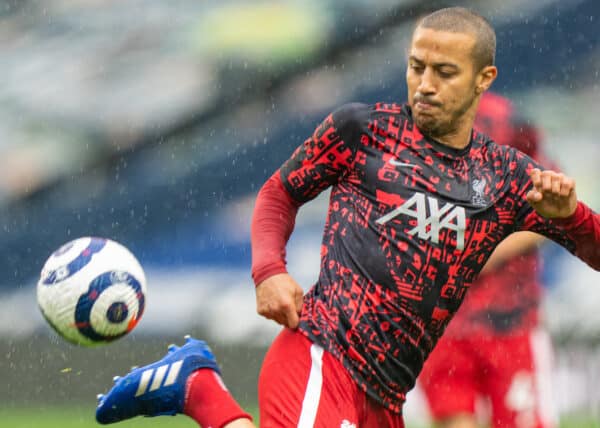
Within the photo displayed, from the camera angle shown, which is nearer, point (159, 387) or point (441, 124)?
point (441, 124)

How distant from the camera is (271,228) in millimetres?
3699

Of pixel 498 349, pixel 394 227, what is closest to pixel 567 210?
pixel 394 227

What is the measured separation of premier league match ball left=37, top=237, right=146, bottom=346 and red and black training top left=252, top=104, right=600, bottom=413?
637 millimetres

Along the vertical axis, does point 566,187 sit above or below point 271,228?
above

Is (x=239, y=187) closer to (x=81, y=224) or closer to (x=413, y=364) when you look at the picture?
(x=81, y=224)

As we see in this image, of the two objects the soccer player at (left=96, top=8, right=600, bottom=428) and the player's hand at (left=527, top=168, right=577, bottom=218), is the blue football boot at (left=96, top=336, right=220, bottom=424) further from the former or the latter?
the player's hand at (left=527, top=168, right=577, bottom=218)

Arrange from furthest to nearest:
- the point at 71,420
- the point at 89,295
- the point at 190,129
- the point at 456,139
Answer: the point at 190,129
the point at 71,420
the point at 89,295
the point at 456,139

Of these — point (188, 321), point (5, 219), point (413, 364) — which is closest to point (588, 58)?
point (188, 321)

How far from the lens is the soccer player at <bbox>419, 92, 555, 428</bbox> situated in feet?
15.3

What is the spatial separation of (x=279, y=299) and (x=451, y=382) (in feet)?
4.76

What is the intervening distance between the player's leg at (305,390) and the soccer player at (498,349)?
1.28m

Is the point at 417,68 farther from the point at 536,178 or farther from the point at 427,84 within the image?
the point at 536,178

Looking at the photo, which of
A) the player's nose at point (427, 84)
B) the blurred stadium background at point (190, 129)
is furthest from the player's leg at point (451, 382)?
the blurred stadium background at point (190, 129)

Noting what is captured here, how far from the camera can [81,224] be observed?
25.7 ft
